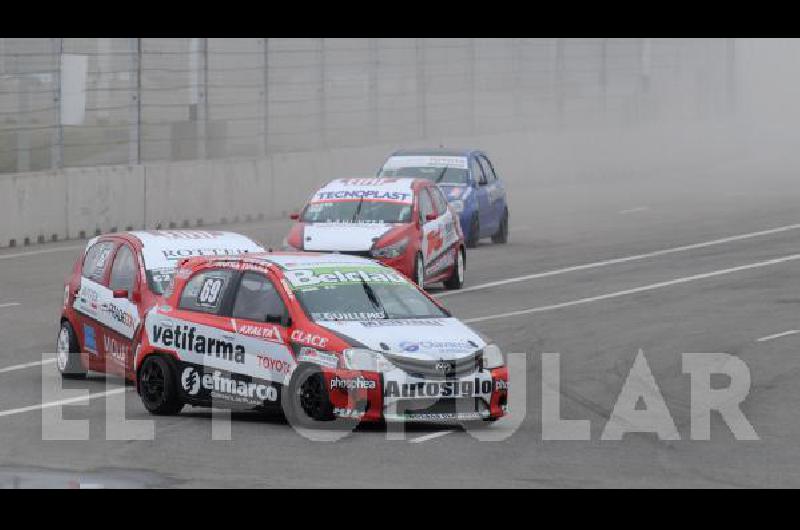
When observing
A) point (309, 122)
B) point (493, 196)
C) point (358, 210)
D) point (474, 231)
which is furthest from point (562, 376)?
point (309, 122)

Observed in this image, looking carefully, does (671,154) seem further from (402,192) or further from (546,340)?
(546,340)

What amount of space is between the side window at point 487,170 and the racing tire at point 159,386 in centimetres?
1697

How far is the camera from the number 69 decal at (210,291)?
1545cm

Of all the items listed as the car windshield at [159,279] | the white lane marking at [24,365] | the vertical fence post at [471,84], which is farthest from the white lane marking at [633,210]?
the car windshield at [159,279]

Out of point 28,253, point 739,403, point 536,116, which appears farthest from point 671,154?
point 739,403

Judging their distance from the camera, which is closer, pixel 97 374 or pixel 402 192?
pixel 97 374

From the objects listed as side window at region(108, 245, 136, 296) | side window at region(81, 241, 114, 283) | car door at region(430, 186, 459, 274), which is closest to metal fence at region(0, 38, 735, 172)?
car door at region(430, 186, 459, 274)

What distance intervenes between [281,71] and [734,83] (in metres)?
36.8

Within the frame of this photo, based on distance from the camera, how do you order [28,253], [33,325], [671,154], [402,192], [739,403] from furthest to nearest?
[671,154]
[28,253]
[402,192]
[33,325]
[739,403]

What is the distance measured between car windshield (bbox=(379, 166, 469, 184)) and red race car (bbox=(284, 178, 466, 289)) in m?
4.68

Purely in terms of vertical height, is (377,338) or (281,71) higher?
(281,71)

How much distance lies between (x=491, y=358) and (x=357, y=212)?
35.2 ft

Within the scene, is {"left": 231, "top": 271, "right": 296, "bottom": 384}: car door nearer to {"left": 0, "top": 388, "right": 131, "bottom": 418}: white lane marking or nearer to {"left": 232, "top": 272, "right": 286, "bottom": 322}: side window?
{"left": 232, "top": 272, "right": 286, "bottom": 322}: side window

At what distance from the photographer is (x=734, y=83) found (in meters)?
77.1
